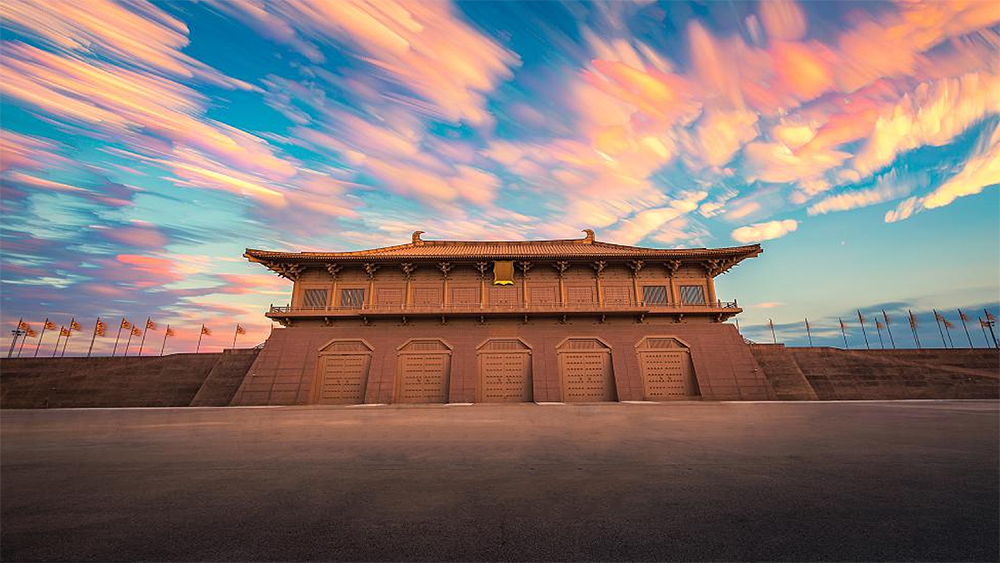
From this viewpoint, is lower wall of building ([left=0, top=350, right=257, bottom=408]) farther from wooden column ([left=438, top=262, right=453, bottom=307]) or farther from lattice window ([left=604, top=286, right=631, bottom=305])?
lattice window ([left=604, top=286, right=631, bottom=305])

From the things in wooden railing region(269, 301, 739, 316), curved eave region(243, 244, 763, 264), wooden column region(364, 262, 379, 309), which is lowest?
wooden railing region(269, 301, 739, 316)

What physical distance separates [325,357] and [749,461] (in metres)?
21.3

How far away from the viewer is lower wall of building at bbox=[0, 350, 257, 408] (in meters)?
18.9

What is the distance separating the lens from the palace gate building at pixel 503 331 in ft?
66.6

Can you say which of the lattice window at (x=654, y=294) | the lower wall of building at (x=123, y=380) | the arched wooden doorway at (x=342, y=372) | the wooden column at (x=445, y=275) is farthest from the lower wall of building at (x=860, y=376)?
the lower wall of building at (x=123, y=380)

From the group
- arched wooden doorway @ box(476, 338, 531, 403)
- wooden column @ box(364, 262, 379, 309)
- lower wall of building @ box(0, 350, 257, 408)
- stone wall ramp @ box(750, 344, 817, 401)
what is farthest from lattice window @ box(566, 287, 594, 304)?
lower wall of building @ box(0, 350, 257, 408)

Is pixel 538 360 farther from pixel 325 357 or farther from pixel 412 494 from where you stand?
pixel 412 494

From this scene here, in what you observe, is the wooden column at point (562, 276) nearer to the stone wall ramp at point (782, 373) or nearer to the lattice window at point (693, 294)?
the lattice window at point (693, 294)

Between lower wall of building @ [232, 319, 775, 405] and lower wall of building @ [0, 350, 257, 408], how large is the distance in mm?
1870

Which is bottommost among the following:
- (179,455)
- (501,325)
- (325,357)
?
(179,455)

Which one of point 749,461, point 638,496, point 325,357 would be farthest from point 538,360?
point 638,496

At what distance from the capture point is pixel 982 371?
872 inches

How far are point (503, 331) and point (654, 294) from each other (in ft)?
32.4

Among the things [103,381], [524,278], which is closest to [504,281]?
[524,278]
